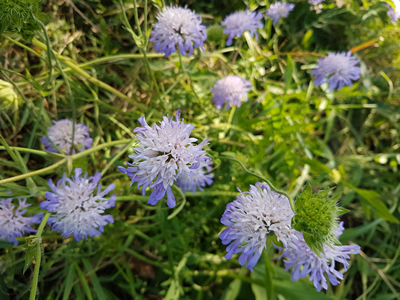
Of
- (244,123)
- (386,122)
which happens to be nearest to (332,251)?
(244,123)

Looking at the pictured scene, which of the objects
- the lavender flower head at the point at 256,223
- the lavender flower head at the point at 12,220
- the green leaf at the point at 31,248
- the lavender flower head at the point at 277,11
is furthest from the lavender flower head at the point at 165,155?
the lavender flower head at the point at 277,11

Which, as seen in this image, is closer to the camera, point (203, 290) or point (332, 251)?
point (332, 251)

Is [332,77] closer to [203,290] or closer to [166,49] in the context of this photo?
[166,49]

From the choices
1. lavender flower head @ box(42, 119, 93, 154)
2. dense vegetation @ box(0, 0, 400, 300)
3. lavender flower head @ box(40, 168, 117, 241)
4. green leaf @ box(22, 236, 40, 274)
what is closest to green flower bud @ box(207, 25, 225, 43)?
dense vegetation @ box(0, 0, 400, 300)

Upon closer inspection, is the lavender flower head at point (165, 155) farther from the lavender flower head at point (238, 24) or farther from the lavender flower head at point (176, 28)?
the lavender flower head at point (238, 24)

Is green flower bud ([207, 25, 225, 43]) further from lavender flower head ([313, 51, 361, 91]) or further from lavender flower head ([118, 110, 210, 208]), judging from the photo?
lavender flower head ([118, 110, 210, 208])

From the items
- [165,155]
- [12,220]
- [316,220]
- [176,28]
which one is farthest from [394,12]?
[12,220]
